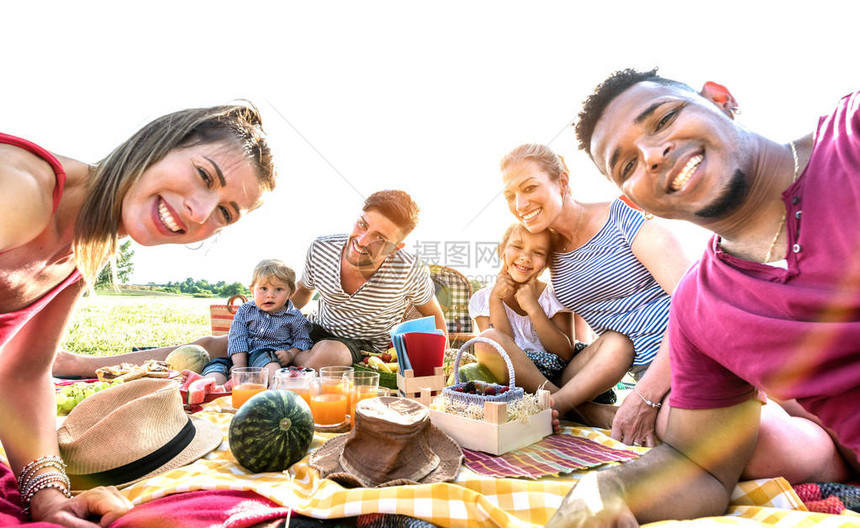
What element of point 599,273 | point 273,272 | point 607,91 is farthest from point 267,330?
point 607,91

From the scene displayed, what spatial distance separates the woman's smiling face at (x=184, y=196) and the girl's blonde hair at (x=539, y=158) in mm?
1413

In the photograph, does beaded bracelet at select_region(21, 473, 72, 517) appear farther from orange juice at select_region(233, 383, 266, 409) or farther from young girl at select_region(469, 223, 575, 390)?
young girl at select_region(469, 223, 575, 390)

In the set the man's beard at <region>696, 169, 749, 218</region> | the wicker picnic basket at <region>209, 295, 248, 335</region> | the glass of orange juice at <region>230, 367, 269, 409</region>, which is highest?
the man's beard at <region>696, 169, 749, 218</region>

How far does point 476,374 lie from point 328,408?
29.0 inches

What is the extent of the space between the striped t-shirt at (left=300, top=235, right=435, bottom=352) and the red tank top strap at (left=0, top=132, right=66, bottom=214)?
2.10m

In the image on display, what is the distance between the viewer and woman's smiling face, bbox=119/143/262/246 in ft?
3.80

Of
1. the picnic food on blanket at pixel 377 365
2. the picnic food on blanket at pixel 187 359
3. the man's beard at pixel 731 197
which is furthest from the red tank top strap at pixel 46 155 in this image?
the picnic food on blanket at pixel 187 359

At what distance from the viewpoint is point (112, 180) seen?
1.15 meters

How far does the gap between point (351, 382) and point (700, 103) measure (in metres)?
1.56

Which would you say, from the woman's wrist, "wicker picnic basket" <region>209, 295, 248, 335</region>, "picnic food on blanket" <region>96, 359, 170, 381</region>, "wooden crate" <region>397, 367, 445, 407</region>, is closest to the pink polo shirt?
"wooden crate" <region>397, 367, 445, 407</region>

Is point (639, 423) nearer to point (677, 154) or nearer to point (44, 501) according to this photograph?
point (677, 154)

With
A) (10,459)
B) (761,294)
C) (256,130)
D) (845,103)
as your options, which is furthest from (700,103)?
(10,459)

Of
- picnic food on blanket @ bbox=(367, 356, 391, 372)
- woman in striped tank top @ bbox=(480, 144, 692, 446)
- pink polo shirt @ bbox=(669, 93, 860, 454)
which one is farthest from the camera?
picnic food on blanket @ bbox=(367, 356, 391, 372)

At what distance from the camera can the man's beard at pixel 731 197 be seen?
1021mm
